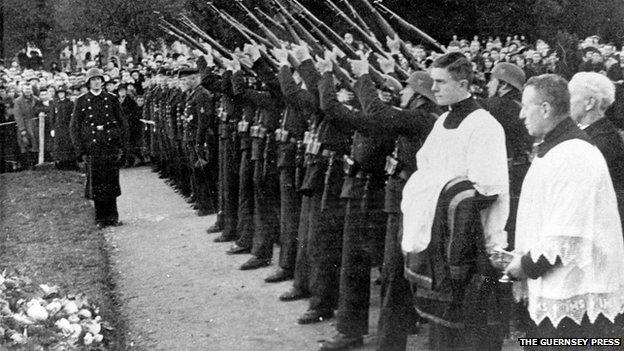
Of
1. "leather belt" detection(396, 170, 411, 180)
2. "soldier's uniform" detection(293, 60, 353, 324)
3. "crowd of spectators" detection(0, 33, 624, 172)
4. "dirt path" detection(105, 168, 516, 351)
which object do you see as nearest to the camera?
"leather belt" detection(396, 170, 411, 180)

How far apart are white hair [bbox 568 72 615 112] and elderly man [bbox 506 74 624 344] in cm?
76

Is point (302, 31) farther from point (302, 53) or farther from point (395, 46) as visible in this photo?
point (302, 53)

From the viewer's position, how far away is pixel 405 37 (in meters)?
16.2

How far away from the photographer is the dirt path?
22.0ft

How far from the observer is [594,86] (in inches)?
189

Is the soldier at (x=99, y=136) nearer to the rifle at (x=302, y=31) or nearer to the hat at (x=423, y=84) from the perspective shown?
the rifle at (x=302, y=31)

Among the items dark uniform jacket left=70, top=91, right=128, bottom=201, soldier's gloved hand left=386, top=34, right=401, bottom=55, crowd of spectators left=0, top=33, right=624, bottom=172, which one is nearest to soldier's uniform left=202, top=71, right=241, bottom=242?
crowd of spectators left=0, top=33, right=624, bottom=172

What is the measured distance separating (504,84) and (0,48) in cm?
1568

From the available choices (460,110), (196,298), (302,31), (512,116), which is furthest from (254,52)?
(460,110)

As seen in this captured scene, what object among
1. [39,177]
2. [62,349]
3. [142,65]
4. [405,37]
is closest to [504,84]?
[62,349]

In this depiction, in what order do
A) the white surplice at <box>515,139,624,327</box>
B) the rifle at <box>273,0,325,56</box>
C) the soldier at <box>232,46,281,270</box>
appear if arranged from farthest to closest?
the soldier at <box>232,46,281,270</box>
the rifle at <box>273,0,325,56</box>
the white surplice at <box>515,139,624,327</box>

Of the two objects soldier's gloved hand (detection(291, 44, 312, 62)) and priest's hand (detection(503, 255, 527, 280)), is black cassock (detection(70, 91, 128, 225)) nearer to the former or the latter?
soldier's gloved hand (detection(291, 44, 312, 62))

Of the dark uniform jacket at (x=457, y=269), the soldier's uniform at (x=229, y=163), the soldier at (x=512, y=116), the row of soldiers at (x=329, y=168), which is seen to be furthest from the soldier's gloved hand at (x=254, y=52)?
the dark uniform jacket at (x=457, y=269)

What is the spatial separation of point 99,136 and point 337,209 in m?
5.62
